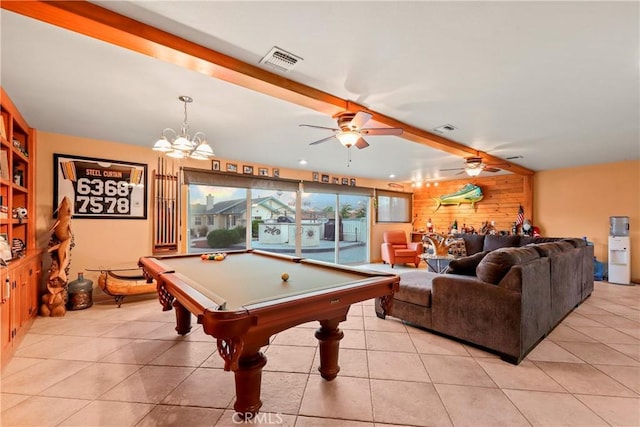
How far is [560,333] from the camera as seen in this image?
3133 millimetres

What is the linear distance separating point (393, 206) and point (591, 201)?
444 centimetres

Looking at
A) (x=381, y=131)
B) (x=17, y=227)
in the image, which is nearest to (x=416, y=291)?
(x=381, y=131)

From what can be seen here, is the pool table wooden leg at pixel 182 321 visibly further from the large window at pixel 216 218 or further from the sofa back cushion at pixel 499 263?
the sofa back cushion at pixel 499 263

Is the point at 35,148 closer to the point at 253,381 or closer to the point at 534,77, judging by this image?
the point at 253,381

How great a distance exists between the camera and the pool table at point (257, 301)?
1.40 m

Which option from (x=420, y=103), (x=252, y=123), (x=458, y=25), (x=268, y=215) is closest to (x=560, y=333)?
(x=420, y=103)

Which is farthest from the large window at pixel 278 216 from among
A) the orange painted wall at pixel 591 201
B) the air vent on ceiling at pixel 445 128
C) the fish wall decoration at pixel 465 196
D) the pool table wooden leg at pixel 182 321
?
the orange painted wall at pixel 591 201

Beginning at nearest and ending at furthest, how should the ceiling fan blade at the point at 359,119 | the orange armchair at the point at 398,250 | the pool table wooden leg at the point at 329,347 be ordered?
the pool table wooden leg at the point at 329,347, the ceiling fan blade at the point at 359,119, the orange armchair at the point at 398,250

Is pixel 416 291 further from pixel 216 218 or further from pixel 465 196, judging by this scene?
pixel 465 196

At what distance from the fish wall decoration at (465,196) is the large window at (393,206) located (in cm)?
110

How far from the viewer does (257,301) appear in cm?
159

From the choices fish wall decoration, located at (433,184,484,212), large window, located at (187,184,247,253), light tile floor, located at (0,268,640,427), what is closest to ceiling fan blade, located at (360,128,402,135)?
light tile floor, located at (0,268,640,427)

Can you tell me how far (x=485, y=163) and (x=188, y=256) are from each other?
17.0 ft

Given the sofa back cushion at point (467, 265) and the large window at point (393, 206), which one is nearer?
the sofa back cushion at point (467, 265)
